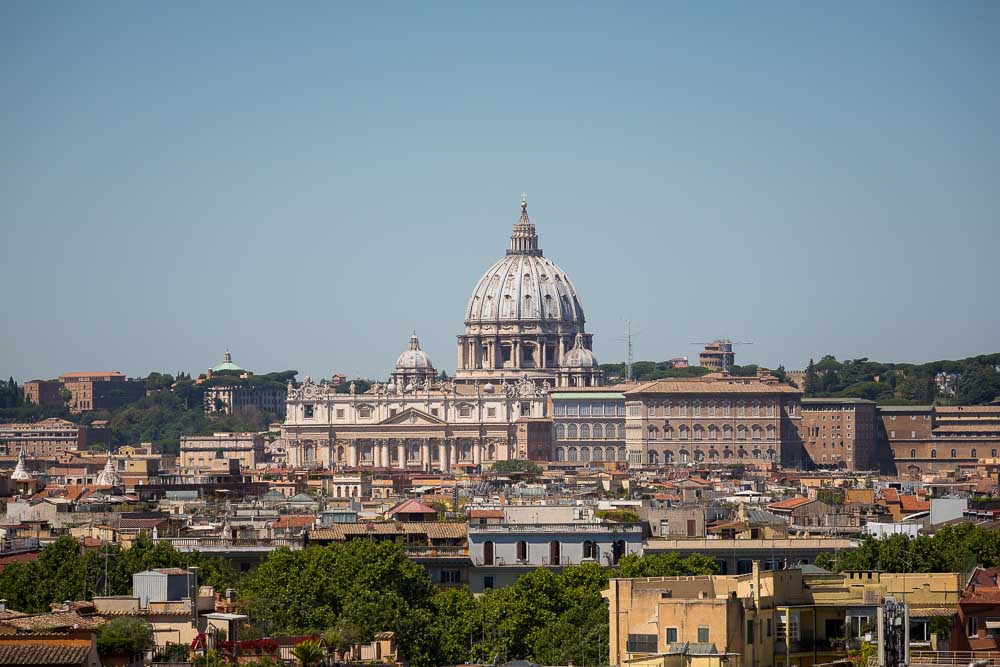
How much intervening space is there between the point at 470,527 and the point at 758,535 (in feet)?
22.3

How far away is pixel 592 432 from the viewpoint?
187 meters

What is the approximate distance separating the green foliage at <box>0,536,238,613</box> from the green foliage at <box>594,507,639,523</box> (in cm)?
1199

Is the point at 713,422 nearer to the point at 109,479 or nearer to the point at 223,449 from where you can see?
the point at 223,449

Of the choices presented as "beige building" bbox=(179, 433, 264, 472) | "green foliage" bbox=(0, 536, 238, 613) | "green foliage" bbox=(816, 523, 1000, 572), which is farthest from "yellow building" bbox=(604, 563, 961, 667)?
"beige building" bbox=(179, 433, 264, 472)

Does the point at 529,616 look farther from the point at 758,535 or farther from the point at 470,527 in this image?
the point at 758,535

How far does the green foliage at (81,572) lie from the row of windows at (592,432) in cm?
13703

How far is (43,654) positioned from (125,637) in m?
5.05

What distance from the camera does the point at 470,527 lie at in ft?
178

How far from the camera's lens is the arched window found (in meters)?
52.5

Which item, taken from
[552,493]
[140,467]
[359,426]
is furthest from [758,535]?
[359,426]

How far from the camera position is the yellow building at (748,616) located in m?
27.9

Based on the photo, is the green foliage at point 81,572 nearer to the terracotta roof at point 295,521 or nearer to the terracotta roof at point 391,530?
the terracotta roof at point 391,530

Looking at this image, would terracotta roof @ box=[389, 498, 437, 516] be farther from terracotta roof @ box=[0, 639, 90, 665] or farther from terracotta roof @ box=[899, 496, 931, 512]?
terracotta roof @ box=[0, 639, 90, 665]

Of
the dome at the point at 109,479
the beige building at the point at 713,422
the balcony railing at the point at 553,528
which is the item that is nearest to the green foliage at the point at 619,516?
the balcony railing at the point at 553,528
